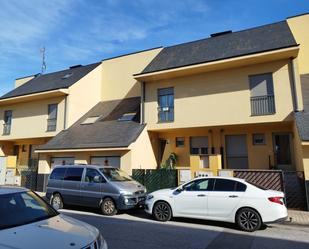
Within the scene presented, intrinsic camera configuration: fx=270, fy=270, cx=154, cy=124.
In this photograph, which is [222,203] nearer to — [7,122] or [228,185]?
[228,185]

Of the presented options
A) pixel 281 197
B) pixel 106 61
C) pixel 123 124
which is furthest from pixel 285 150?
pixel 106 61

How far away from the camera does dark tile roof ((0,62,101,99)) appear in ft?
68.9

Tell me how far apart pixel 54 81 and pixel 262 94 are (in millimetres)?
16738

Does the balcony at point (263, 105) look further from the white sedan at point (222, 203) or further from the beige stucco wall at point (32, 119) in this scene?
the beige stucco wall at point (32, 119)

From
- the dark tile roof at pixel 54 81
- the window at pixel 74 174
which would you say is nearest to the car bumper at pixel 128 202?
the window at pixel 74 174

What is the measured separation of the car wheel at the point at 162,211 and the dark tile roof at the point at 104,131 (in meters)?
5.67

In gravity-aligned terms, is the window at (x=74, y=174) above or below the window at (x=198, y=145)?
below

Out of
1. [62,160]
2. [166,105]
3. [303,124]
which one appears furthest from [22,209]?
[62,160]

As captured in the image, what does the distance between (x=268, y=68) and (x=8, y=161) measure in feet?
62.0

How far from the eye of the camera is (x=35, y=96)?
68.9 feet

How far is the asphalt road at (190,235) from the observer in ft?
21.8

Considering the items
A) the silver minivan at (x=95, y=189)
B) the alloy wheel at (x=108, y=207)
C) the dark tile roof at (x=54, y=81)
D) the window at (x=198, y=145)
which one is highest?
the dark tile roof at (x=54, y=81)

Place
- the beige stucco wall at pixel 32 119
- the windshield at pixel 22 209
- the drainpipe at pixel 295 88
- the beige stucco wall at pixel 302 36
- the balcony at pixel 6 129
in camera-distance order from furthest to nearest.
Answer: the balcony at pixel 6 129 → the beige stucco wall at pixel 32 119 → the beige stucco wall at pixel 302 36 → the drainpipe at pixel 295 88 → the windshield at pixel 22 209

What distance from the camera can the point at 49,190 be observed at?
12391 millimetres
